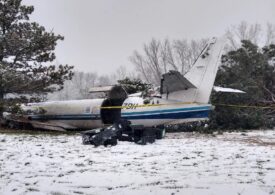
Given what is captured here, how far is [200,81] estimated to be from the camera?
19.3 metres

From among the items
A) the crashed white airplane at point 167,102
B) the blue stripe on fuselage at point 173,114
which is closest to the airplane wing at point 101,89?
the crashed white airplane at point 167,102

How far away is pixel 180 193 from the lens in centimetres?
744

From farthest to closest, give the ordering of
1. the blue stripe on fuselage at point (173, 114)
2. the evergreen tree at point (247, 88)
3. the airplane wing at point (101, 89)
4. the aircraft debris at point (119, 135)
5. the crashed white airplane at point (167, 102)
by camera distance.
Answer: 1. the evergreen tree at point (247, 88)
2. the airplane wing at point (101, 89)
3. the crashed white airplane at point (167, 102)
4. the blue stripe on fuselage at point (173, 114)
5. the aircraft debris at point (119, 135)

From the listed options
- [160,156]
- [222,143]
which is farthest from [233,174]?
[222,143]

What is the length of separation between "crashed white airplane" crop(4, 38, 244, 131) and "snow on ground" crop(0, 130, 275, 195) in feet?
18.2

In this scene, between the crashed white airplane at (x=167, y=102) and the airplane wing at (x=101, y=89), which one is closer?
the crashed white airplane at (x=167, y=102)

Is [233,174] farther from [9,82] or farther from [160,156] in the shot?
[9,82]

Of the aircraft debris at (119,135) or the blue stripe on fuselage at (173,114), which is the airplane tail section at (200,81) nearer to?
the blue stripe on fuselage at (173,114)

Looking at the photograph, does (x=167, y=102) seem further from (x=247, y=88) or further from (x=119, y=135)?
(x=247, y=88)

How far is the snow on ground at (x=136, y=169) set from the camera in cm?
784

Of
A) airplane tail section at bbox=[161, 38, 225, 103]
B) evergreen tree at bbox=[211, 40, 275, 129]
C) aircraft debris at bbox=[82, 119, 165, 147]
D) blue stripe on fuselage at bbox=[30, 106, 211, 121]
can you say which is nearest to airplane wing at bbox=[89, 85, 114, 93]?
blue stripe on fuselage at bbox=[30, 106, 211, 121]

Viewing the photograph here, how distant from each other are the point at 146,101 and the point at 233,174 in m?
11.7

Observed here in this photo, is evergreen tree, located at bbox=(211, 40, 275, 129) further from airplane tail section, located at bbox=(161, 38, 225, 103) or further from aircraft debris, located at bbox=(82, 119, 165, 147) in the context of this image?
aircraft debris, located at bbox=(82, 119, 165, 147)

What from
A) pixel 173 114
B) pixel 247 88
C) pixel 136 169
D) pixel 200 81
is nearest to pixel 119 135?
pixel 173 114
